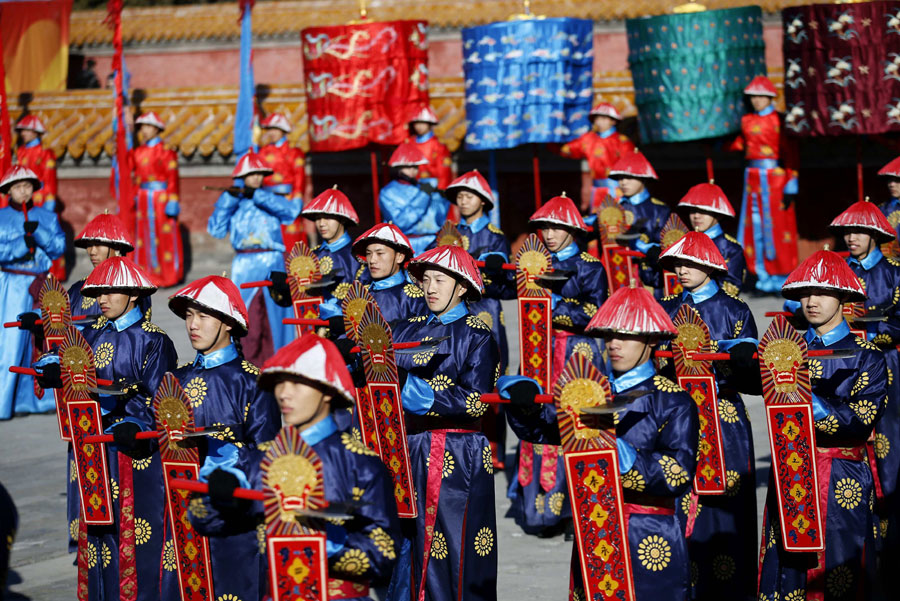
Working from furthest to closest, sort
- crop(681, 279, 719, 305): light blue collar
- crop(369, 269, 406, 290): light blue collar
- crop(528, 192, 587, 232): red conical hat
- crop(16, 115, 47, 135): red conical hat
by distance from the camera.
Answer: crop(16, 115, 47, 135): red conical hat → crop(528, 192, 587, 232): red conical hat → crop(369, 269, 406, 290): light blue collar → crop(681, 279, 719, 305): light blue collar

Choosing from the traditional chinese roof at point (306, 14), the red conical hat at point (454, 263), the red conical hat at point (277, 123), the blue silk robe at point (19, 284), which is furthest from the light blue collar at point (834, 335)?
the traditional chinese roof at point (306, 14)

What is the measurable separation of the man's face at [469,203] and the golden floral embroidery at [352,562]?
5.75 metres

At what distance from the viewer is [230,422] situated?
5453mm

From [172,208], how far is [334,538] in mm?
11933

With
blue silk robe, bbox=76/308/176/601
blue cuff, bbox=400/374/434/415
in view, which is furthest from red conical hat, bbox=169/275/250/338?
blue silk robe, bbox=76/308/176/601

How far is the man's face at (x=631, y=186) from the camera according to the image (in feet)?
35.1

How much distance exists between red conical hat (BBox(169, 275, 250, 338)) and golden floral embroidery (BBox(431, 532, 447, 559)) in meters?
1.38

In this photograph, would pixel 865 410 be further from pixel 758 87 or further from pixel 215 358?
pixel 758 87

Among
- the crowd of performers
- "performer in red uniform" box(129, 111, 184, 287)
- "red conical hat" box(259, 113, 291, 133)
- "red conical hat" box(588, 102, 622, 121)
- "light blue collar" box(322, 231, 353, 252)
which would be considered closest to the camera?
the crowd of performers

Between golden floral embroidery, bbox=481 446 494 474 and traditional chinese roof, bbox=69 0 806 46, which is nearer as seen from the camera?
golden floral embroidery, bbox=481 446 494 474

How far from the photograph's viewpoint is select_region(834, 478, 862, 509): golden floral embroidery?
238 inches

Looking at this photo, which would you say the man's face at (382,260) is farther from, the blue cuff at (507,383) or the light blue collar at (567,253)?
the blue cuff at (507,383)

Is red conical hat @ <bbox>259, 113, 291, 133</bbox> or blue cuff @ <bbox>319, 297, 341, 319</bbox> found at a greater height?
red conical hat @ <bbox>259, 113, 291, 133</bbox>

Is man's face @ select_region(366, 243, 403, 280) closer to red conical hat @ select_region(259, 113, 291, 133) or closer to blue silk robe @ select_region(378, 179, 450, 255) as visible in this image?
blue silk robe @ select_region(378, 179, 450, 255)
